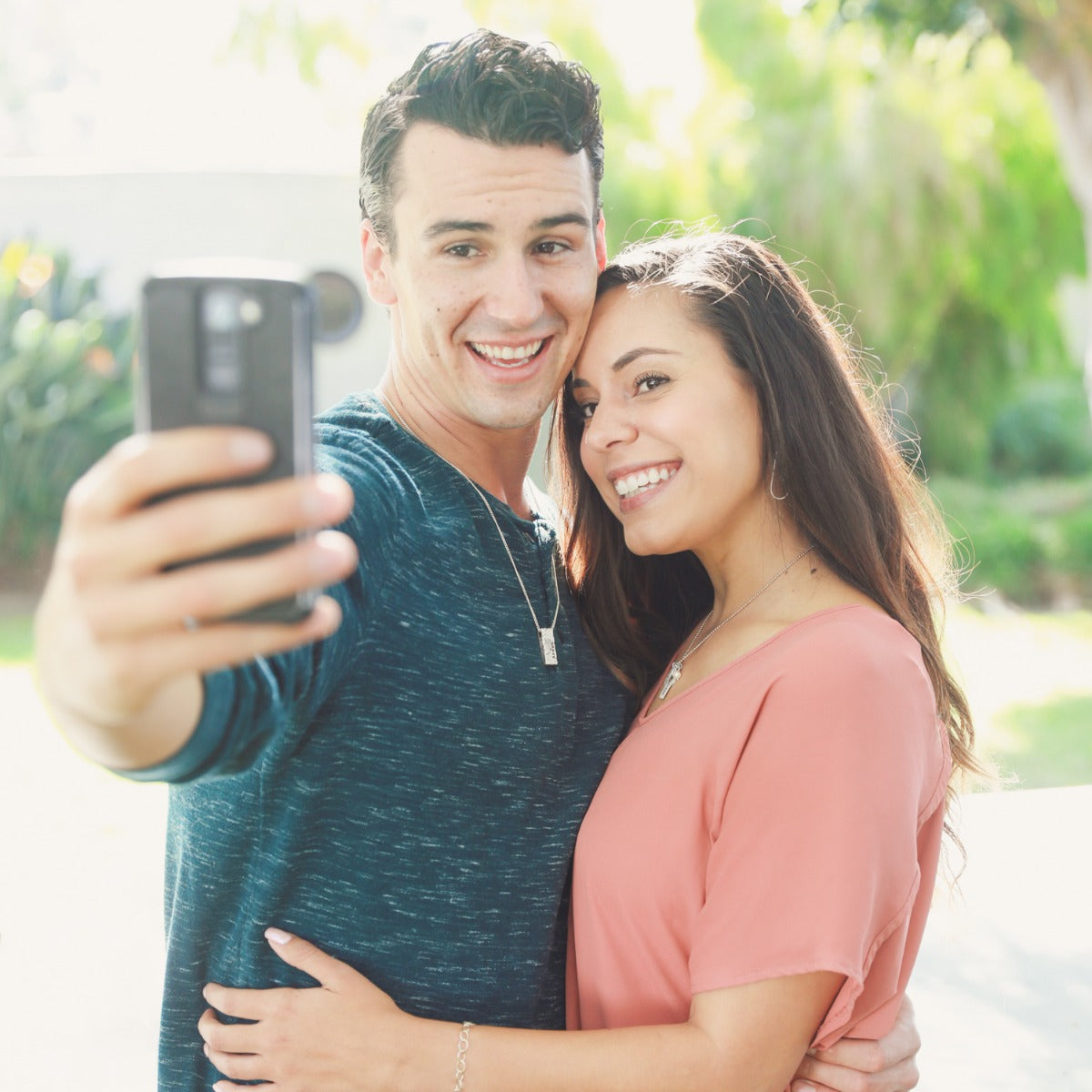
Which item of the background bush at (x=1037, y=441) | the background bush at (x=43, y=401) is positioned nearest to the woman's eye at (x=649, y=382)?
the background bush at (x=43, y=401)

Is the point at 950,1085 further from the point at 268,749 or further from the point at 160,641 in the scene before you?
the point at 160,641

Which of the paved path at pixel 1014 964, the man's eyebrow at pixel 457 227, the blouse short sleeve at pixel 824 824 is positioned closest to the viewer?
the blouse short sleeve at pixel 824 824

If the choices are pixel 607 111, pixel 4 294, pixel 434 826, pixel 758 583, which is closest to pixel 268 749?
pixel 434 826

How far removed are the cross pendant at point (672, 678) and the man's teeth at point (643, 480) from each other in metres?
0.27

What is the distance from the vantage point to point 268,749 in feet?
4.57

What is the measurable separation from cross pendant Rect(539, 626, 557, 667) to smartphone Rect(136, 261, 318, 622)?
84cm

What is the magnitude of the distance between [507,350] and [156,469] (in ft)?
3.65

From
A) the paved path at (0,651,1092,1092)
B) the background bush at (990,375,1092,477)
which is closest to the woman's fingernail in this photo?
the paved path at (0,651,1092,1092)

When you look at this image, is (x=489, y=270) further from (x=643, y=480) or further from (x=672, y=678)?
(x=672, y=678)

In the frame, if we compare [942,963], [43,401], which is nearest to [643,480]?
[942,963]

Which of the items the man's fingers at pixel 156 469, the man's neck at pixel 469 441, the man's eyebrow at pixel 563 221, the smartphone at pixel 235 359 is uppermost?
the man's eyebrow at pixel 563 221

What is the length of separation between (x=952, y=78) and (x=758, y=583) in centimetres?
1037

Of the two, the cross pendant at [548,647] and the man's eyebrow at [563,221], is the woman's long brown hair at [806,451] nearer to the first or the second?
the man's eyebrow at [563,221]

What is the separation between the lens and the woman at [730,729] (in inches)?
57.4
